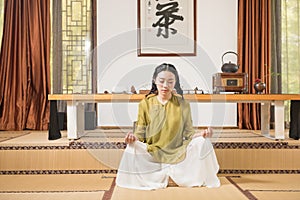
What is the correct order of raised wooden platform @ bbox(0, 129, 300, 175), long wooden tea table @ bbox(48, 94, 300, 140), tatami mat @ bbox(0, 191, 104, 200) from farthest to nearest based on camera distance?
1. long wooden tea table @ bbox(48, 94, 300, 140)
2. raised wooden platform @ bbox(0, 129, 300, 175)
3. tatami mat @ bbox(0, 191, 104, 200)

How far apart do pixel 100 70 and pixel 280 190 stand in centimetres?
341

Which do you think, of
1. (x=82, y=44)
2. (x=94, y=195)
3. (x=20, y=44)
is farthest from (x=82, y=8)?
(x=94, y=195)

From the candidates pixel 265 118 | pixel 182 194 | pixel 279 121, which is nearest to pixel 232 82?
pixel 265 118

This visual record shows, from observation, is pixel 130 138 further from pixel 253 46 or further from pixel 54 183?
pixel 253 46

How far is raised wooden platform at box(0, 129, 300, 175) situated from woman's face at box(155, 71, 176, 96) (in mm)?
887

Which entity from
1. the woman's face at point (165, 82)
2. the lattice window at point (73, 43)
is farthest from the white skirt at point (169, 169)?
the lattice window at point (73, 43)

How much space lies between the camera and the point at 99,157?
4.28m

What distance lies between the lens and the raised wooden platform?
4.21 meters

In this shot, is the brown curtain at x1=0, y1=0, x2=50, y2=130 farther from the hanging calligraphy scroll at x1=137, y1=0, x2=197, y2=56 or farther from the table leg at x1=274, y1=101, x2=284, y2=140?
the table leg at x1=274, y1=101, x2=284, y2=140

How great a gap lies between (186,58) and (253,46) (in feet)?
2.81

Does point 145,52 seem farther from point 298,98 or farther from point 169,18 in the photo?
point 298,98

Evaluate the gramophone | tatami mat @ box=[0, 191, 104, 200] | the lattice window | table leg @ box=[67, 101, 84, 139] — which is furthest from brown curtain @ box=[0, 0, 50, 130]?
tatami mat @ box=[0, 191, 104, 200]

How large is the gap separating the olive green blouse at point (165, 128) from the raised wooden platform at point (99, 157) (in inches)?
26.2

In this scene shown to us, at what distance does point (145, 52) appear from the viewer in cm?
625
